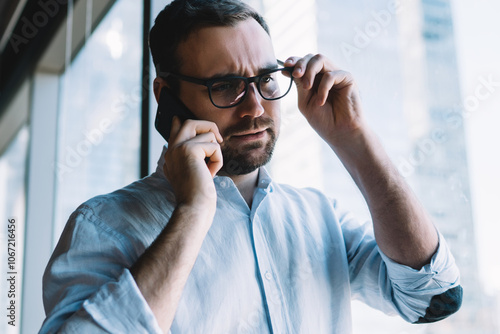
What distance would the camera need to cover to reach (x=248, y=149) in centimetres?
124

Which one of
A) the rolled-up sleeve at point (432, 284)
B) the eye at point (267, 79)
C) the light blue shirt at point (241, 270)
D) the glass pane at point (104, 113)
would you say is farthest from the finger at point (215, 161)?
the glass pane at point (104, 113)

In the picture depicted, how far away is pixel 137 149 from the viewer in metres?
2.34

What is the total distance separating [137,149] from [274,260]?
1.32 meters

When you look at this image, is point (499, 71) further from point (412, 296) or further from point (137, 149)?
point (137, 149)

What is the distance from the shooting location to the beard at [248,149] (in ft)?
4.04

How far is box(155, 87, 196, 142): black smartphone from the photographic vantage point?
1.32 meters

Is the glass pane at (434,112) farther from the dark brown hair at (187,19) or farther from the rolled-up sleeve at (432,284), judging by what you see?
the dark brown hair at (187,19)

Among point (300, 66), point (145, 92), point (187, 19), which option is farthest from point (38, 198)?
point (300, 66)

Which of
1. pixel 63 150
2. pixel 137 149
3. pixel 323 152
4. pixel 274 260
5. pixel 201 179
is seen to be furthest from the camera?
pixel 63 150

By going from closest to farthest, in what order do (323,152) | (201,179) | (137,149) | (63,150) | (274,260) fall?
(201,179) < (274,260) < (323,152) < (137,149) < (63,150)

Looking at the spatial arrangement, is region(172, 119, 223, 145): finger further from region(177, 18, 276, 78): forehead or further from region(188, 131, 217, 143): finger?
region(177, 18, 276, 78): forehead

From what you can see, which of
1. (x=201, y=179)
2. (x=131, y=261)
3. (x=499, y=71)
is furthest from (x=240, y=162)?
(x=499, y=71)

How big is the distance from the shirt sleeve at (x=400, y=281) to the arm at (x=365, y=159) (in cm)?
3

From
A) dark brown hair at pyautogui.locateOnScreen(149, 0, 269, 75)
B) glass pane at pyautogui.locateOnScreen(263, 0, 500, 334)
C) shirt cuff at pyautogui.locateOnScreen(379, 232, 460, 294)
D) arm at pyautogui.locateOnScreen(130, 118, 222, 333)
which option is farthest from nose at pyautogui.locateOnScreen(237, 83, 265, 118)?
shirt cuff at pyautogui.locateOnScreen(379, 232, 460, 294)
